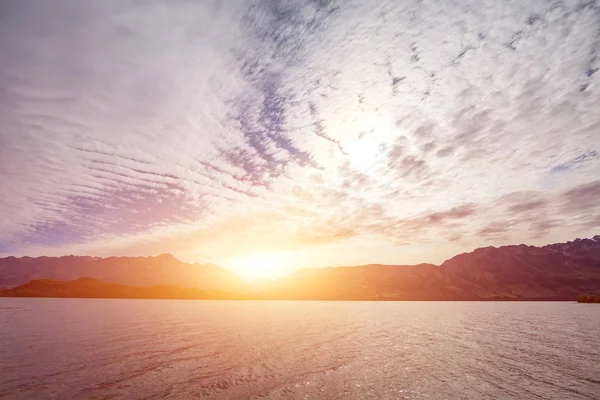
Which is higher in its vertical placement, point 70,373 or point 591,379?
point 70,373

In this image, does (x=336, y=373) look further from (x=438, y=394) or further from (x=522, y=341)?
(x=522, y=341)

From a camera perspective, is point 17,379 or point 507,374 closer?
point 17,379

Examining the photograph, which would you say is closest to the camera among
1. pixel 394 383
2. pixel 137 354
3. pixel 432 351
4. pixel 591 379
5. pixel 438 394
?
pixel 438 394

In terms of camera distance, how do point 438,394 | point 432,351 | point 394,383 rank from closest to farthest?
1. point 438,394
2. point 394,383
3. point 432,351

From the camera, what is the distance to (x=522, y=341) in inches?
2153

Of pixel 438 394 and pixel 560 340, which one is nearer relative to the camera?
pixel 438 394

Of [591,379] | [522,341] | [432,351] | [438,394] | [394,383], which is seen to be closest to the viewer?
[438,394]

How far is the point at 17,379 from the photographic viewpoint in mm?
25828

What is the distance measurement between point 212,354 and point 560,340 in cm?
6373

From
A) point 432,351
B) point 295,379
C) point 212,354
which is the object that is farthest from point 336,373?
point 432,351

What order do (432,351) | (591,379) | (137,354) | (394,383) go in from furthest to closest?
1. (432,351)
2. (137,354)
3. (591,379)
4. (394,383)

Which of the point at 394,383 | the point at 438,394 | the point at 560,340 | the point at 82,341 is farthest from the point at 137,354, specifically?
the point at 560,340

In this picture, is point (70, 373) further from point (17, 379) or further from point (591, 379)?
point (591, 379)

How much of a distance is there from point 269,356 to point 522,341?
1914 inches
